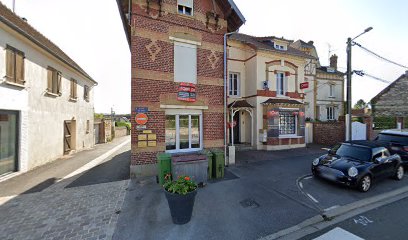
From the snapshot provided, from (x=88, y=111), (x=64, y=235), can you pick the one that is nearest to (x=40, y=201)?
(x=64, y=235)

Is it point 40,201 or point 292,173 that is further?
point 292,173

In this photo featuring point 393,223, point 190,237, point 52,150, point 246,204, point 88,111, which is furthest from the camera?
point 88,111

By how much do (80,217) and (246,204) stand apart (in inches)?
165

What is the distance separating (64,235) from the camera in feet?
12.5

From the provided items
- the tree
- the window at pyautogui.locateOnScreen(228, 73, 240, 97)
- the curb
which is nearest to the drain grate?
the curb

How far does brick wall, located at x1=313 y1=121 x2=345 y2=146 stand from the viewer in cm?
1392

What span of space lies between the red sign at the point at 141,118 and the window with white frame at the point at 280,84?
395 inches

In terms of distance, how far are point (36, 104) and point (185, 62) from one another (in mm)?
7549

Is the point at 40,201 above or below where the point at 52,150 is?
below

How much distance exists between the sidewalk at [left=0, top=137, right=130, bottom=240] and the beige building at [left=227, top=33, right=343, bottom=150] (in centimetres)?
804

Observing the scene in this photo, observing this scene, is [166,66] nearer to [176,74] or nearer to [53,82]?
[176,74]

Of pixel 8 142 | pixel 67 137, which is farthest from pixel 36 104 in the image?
pixel 67 137

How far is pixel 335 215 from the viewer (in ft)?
15.2

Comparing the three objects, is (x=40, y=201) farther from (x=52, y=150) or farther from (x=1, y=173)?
(x=52, y=150)
